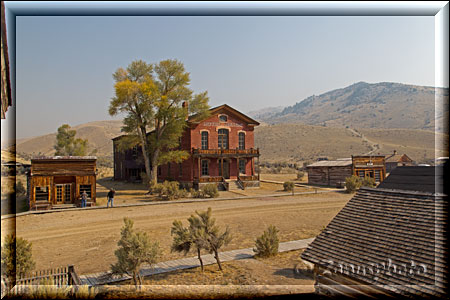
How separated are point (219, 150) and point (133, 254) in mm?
23165

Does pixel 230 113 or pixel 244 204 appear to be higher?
pixel 230 113

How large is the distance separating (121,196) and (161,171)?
36.4 feet

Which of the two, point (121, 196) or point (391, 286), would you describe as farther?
point (121, 196)

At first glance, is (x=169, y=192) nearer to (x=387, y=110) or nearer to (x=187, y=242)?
(x=187, y=242)

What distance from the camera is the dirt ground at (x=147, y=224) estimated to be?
10.1 metres

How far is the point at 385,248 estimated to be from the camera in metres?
5.25

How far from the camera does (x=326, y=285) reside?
18.7ft

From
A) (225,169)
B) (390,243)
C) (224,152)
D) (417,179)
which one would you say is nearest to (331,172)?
(225,169)

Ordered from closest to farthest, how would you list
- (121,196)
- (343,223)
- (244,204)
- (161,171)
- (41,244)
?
(343,223) → (41,244) → (244,204) → (121,196) → (161,171)

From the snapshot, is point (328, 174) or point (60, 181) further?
point (328, 174)

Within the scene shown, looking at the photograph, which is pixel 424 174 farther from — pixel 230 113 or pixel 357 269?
pixel 230 113

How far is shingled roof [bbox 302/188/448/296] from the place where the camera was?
4.59 m

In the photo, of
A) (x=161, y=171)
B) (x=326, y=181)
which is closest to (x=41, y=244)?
(x=161, y=171)

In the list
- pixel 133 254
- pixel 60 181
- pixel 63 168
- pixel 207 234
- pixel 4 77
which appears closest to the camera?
pixel 4 77
